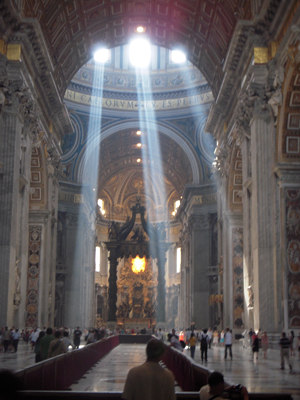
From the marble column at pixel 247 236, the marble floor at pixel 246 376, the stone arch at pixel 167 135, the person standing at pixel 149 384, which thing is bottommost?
the marble floor at pixel 246 376

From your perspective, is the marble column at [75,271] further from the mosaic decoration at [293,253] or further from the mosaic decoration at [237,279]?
the mosaic decoration at [293,253]

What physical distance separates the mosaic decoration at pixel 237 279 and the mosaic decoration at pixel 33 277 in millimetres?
7770

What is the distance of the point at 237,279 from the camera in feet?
75.1

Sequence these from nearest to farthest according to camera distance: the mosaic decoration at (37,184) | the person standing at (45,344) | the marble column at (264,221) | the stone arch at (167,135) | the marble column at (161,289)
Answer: the person standing at (45,344) < the marble column at (264,221) < the mosaic decoration at (37,184) < the stone arch at (167,135) < the marble column at (161,289)

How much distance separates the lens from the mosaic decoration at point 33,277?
877 inches

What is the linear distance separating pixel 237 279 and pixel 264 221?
709 cm

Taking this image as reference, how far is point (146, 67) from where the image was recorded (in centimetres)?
3922

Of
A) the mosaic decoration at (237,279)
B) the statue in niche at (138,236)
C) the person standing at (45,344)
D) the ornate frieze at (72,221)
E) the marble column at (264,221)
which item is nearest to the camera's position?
the person standing at (45,344)

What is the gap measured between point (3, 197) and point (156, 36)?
1269 cm

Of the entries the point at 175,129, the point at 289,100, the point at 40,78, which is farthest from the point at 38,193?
the point at 175,129

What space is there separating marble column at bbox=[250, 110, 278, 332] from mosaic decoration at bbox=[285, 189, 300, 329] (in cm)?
49

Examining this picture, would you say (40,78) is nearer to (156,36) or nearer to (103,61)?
(156,36)

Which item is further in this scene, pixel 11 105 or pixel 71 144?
pixel 71 144

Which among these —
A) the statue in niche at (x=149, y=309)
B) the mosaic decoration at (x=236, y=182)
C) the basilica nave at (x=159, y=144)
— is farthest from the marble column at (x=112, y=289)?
the mosaic decoration at (x=236, y=182)
